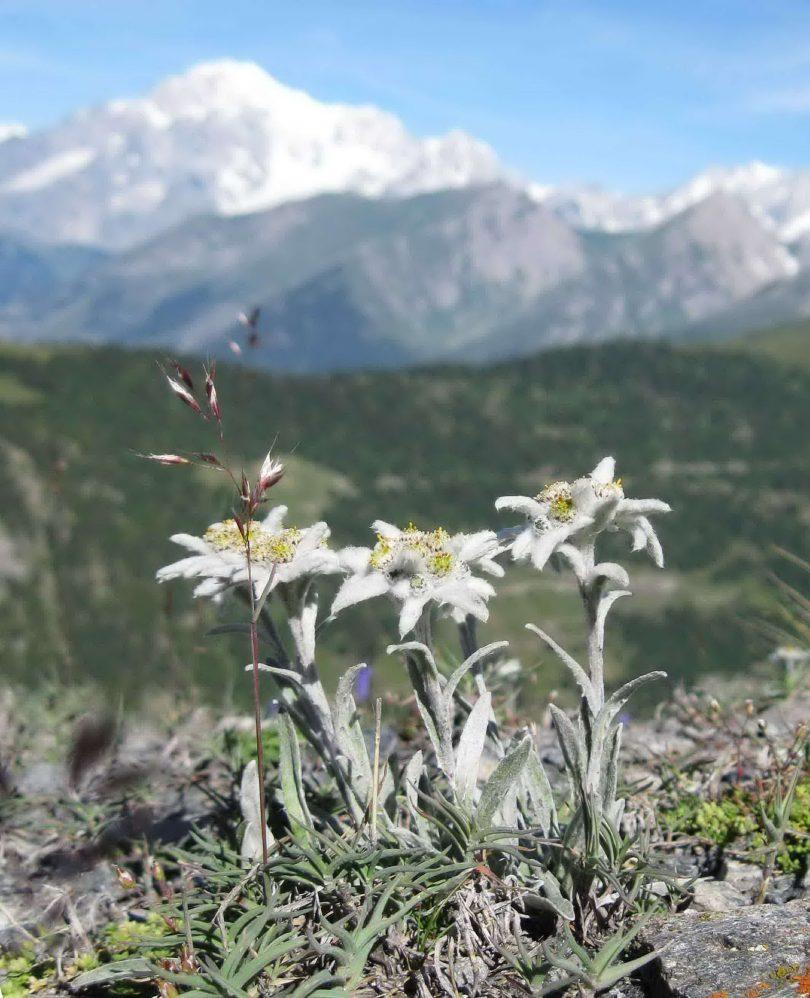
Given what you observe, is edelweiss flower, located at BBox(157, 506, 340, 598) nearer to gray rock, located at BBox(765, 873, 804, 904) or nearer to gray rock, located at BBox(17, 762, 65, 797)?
gray rock, located at BBox(765, 873, 804, 904)

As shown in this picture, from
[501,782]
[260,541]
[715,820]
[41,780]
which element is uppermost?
[260,541]

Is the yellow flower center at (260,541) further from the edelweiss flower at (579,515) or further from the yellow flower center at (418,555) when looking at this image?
the edelweiss flower at (579,515)

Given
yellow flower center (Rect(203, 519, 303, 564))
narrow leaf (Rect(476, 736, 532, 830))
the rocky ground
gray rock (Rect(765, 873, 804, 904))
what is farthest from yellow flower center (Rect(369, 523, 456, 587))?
gray rock (Rect(765, 873, 804, 904))

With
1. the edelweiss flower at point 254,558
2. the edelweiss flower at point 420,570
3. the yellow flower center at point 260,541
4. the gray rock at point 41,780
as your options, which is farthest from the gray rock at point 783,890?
the gray rock at point 41,780

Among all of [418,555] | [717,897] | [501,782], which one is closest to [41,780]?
[501,782]

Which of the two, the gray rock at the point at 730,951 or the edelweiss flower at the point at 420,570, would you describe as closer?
the gray rock at the point at 730,951

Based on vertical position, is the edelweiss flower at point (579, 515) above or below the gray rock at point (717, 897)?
above

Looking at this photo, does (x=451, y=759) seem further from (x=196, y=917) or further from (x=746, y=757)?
(x=746, y=757)

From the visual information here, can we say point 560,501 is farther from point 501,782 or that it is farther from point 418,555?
point 501,782
